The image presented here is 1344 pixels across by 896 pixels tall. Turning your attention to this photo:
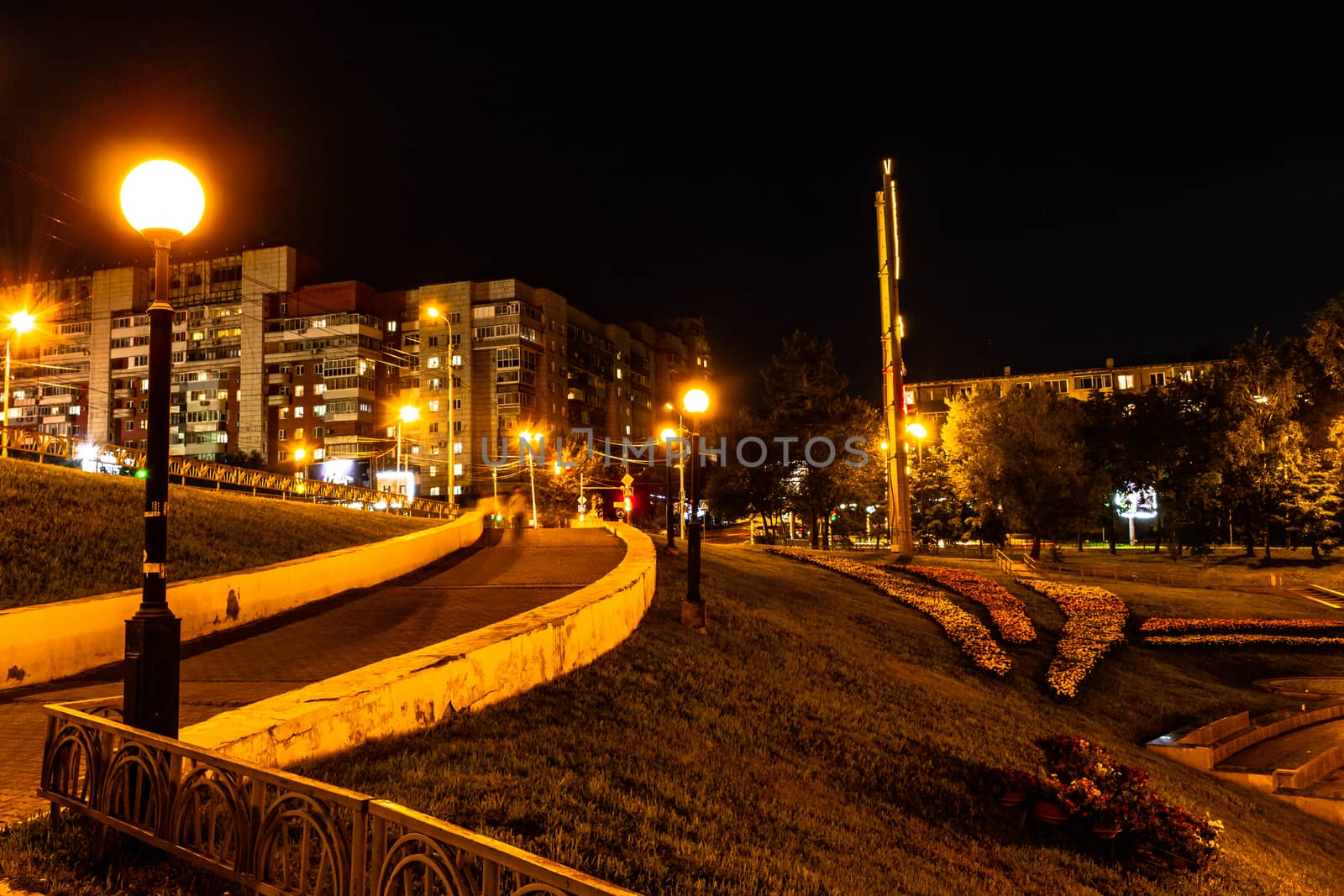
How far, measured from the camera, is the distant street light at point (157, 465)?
213 inches

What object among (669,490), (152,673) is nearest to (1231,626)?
(669,490)

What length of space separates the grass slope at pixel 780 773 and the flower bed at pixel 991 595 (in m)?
4.46

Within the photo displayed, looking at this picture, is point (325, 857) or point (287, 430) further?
point (287, 430)

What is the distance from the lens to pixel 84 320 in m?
95.9

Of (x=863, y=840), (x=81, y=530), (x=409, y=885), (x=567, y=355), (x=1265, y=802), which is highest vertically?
(x=567, y=355)

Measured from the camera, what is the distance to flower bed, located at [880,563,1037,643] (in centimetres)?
2258

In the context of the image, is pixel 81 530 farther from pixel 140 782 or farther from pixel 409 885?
pixel 409 885

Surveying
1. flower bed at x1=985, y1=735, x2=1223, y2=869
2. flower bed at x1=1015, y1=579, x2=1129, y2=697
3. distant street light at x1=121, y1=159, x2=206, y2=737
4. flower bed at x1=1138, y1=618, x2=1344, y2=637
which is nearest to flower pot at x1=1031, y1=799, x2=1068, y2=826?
flower bed at x1=985, y1=735, x2=1223, y2=869

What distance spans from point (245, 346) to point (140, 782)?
95326 millimetres

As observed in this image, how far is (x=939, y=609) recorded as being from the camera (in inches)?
941

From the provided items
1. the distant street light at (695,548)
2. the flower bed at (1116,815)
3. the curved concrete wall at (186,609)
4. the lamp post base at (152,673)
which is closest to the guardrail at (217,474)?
the curved concrete wall at (186,609)

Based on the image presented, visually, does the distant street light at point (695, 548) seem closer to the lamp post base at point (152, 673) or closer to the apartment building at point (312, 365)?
the lamp post base at point (152, 673)

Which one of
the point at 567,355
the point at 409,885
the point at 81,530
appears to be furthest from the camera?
the point at 567,355

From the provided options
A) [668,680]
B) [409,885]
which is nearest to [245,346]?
[668,680]
